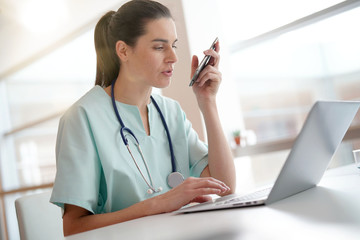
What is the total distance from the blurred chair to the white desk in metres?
0.56

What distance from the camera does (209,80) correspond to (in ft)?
4.71

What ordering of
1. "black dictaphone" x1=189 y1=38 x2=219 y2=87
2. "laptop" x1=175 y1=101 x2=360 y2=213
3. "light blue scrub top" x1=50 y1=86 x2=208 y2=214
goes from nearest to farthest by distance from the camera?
→ "laptop" x1=175 y1=101 x2=360 y2=213
"light blue scrub top" x1=50 y1=86 x2=208 y2=214
"black dictaphone" x1=189 y1=38 x2=219 y2=87

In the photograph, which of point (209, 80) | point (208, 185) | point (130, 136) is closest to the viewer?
point (208, 185)

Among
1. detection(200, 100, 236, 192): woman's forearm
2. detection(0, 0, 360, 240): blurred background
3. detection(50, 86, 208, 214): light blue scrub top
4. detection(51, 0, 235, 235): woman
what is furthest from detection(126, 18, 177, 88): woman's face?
detection(0, 0, 360, 240): blurred background

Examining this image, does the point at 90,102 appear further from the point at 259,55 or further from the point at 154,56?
the point at 259,55

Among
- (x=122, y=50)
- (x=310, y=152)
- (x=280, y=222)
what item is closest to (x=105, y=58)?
(x=122, y=50)

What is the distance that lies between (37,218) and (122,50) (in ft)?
2.11

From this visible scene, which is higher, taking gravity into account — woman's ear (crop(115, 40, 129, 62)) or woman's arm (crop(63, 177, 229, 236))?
woman's ear (crop(115, 40, 129, 62))

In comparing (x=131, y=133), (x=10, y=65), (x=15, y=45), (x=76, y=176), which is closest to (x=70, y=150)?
(x=76, y=176)

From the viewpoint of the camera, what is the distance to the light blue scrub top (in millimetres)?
1051

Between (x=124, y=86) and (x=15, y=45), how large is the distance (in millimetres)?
3410

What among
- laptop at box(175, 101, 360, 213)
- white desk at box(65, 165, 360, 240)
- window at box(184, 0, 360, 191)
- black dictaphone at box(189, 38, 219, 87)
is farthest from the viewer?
window at box(184, 0, 360, 191)

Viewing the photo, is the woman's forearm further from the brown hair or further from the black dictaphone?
the brown hair

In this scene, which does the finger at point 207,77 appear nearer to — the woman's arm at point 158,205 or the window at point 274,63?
the woman's arm at point 158,205
